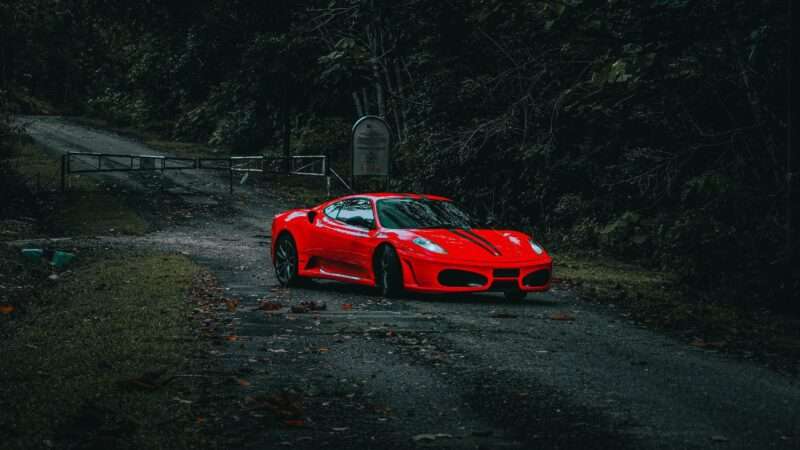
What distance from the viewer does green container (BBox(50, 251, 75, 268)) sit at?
20.8 metres

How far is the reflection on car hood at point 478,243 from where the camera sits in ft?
49.9

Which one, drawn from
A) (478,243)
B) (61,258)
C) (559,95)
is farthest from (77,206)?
(478,243)

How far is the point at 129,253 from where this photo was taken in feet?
74.7

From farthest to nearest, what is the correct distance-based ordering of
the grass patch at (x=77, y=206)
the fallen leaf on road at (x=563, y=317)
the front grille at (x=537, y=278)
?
the grass patch at (x=77, y=206) < the front grille at (x=537, y=278) < the fallen leaf on road at (x=563, y=317)

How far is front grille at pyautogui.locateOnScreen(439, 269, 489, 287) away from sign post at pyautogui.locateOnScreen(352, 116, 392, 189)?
12103mm

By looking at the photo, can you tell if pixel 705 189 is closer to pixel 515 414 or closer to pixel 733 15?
pixel 733 15

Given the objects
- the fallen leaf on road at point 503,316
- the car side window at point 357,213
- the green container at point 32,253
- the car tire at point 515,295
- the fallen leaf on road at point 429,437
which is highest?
the car side window at point 357,213

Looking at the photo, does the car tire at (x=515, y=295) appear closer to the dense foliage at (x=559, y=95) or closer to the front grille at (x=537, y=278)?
the front grille at (x=537, y=278)

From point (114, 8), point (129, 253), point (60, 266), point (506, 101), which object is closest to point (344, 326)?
point (60, 266)

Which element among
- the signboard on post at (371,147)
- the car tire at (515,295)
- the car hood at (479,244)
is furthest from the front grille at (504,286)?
the signboard on post at (371,147)

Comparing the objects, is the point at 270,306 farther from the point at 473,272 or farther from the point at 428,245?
the point at 473,272

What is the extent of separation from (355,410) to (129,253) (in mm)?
15367

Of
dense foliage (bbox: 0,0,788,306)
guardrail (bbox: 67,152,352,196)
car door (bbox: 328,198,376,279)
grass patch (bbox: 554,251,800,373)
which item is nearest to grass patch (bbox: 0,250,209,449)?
car door (bbox: 328,198,376,279)

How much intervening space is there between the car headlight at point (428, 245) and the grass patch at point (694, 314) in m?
2.46
